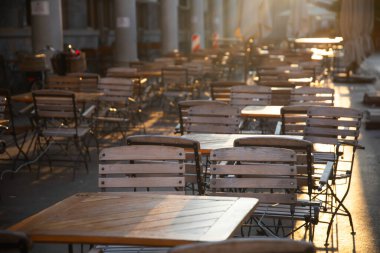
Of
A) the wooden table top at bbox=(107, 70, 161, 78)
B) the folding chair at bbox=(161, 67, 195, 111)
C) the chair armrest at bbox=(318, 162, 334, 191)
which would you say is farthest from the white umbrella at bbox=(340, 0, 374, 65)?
the chair armrest at bbox=(318, 162, 334, 191)

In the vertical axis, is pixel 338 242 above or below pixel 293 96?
below

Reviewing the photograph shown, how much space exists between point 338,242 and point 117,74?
320 inches

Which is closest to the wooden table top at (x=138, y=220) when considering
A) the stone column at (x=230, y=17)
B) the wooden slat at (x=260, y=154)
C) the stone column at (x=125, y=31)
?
the wooden slat at (x=260, y=154)

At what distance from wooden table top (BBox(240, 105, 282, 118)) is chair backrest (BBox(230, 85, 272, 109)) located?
18.9 inches

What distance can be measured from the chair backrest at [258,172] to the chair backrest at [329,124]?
7.29 ft

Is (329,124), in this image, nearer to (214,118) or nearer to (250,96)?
(214,118)

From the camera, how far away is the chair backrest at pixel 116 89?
1141 centimetres

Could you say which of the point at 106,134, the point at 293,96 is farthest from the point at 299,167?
the point at 106,134

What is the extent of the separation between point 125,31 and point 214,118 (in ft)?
47.9

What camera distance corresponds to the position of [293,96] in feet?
32.0

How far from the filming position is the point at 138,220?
4.12 meters

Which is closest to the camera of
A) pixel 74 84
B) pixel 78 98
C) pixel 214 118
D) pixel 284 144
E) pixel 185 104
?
pixel 284 144

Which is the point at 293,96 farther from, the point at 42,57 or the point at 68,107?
the point at 42,57

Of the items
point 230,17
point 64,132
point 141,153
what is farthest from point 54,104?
point 230,17
